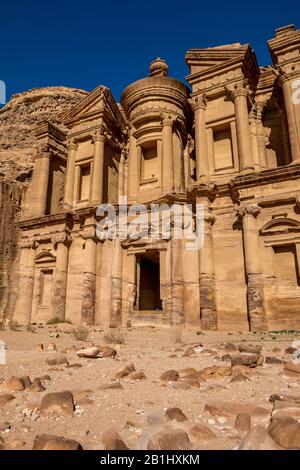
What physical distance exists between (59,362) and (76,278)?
514 inches

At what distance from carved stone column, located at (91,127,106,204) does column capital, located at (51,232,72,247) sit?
2504 mm

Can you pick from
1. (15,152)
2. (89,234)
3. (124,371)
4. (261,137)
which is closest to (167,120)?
(261,137)

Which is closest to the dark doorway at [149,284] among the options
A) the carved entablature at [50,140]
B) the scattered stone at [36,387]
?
the carved entablature at [50,140]

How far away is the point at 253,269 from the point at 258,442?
11.8m

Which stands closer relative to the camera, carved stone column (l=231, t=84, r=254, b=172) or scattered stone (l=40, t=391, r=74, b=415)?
scattered stone (l=40, t=391, r=74, b=415)

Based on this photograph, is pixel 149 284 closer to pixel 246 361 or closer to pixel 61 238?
pixel 61 238

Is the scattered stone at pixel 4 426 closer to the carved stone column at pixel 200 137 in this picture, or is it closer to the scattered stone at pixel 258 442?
the scattered stone at pixel 258 442

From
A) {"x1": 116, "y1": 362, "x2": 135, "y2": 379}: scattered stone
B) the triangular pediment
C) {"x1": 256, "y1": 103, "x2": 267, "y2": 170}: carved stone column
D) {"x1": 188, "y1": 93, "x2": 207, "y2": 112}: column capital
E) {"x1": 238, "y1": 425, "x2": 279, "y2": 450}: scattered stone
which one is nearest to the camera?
{"x1": 238, "y1": 425, "x2": 279, "y2": 450}: scattered stone

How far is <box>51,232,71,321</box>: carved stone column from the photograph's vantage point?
17.6m

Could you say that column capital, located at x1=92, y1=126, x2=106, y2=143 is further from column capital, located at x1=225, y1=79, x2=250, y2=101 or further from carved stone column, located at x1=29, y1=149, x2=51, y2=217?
column capital, located at x1=225, y1=79, x2=250, y2=101

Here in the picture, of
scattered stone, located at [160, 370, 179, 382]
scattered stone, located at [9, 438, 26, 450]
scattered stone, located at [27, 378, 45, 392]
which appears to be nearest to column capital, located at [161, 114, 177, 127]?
scattered stone, located at [160, 370, 179, 382]

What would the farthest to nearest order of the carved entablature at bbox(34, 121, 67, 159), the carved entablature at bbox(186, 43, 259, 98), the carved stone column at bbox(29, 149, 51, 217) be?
the carved entablature at bbox(34, 121, 67, 159) → the carved stone column at bbox(29, 149, 51, 217) → the carved entablature at bbox(186, 43, 259, 98)
